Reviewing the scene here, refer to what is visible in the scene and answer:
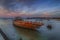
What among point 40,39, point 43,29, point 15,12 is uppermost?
point 15,12

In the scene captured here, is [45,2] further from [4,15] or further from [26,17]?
[4,15]

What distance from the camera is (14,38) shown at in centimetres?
151

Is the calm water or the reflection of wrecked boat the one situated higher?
the reflection of wrecked boat

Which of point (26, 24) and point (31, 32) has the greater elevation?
point (26, 24)

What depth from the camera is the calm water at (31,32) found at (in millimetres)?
1462

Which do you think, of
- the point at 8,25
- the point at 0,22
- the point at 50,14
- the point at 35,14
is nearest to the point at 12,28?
the point at 8,25

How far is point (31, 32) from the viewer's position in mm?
1492

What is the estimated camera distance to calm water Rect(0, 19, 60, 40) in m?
1.46

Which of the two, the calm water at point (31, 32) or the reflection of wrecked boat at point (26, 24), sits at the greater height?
the reflection of wrecked boat at point (26, 24)

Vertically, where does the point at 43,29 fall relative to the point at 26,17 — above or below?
below

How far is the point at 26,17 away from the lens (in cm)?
152

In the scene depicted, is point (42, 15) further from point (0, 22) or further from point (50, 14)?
point (0, 22)

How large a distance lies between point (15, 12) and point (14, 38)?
33 centimetres

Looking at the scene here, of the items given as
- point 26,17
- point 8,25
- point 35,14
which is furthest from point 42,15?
point 8,25
